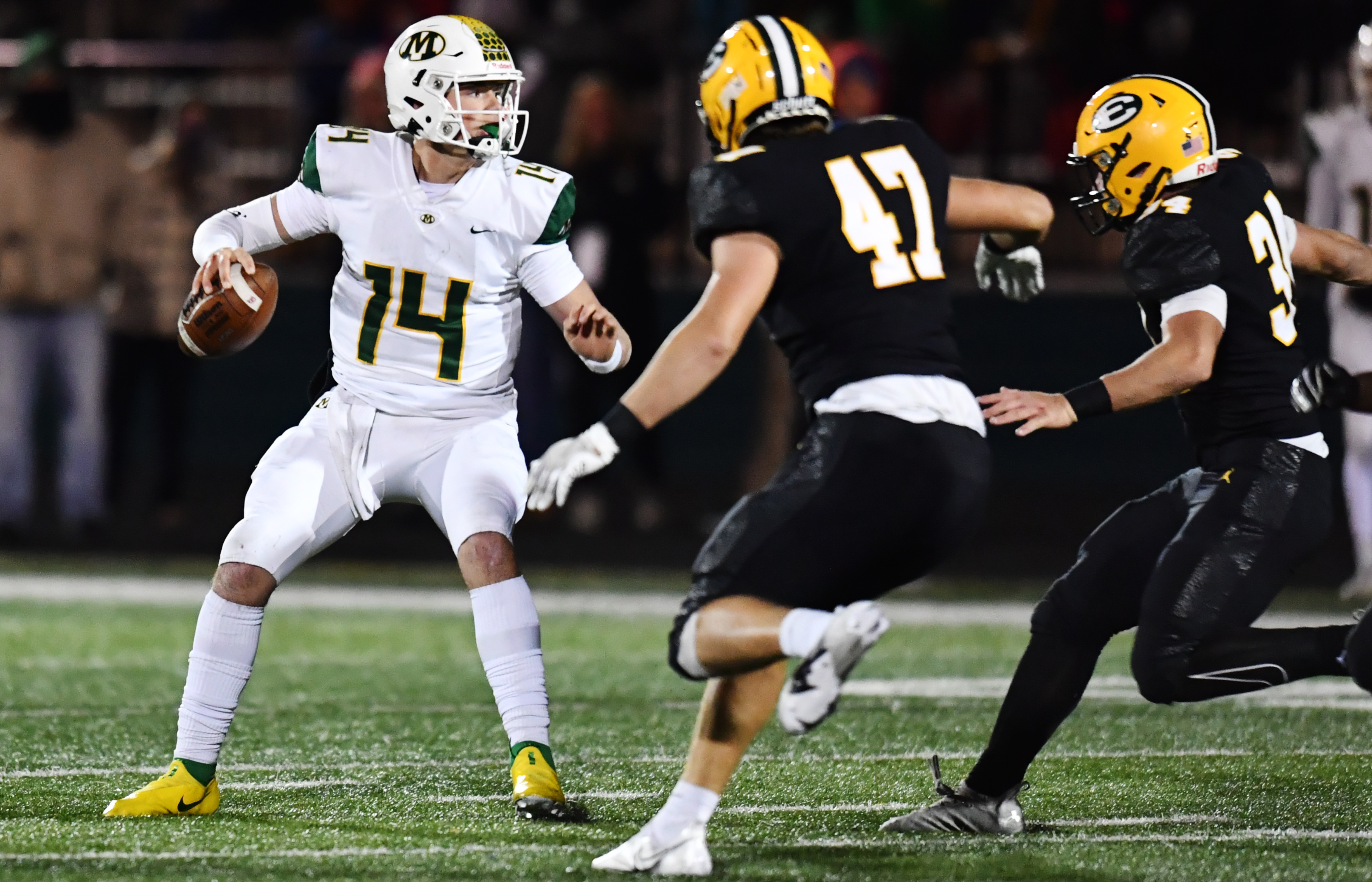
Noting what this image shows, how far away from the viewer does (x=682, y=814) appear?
377cm

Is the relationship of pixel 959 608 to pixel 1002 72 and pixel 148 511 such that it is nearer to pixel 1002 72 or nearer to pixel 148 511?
pixel 1002 72

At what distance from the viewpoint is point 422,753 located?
5250 mm

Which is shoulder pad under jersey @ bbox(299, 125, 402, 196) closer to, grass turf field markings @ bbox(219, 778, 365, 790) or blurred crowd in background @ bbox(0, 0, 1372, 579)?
grass turf field markings @ bbox(219, 778, 365, 790)

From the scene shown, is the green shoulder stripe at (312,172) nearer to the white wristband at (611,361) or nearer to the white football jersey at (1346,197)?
the white wristband at (611,361)

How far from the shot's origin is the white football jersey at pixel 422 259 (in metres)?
4.77

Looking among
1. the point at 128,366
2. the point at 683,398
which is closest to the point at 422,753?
the point at 683,398

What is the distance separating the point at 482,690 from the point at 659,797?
6.13 feet

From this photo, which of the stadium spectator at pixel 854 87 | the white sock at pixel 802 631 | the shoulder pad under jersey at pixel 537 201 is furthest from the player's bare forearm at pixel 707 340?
the stadium spectator at pixel 854 87

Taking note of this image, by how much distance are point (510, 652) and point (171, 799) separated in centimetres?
79

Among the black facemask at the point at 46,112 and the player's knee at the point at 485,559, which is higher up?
the black facemask at the point at 46,112

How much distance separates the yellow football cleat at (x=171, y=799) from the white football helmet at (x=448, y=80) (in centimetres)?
156

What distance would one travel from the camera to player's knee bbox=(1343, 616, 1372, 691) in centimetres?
396

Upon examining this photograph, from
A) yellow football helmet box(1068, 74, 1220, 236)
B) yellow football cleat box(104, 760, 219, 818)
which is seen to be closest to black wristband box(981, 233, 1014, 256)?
yellow football helmet box(1068, 74, 1220, 236)

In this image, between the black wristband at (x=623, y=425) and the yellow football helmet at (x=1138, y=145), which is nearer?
the black wristband at (x=623, y=425)
